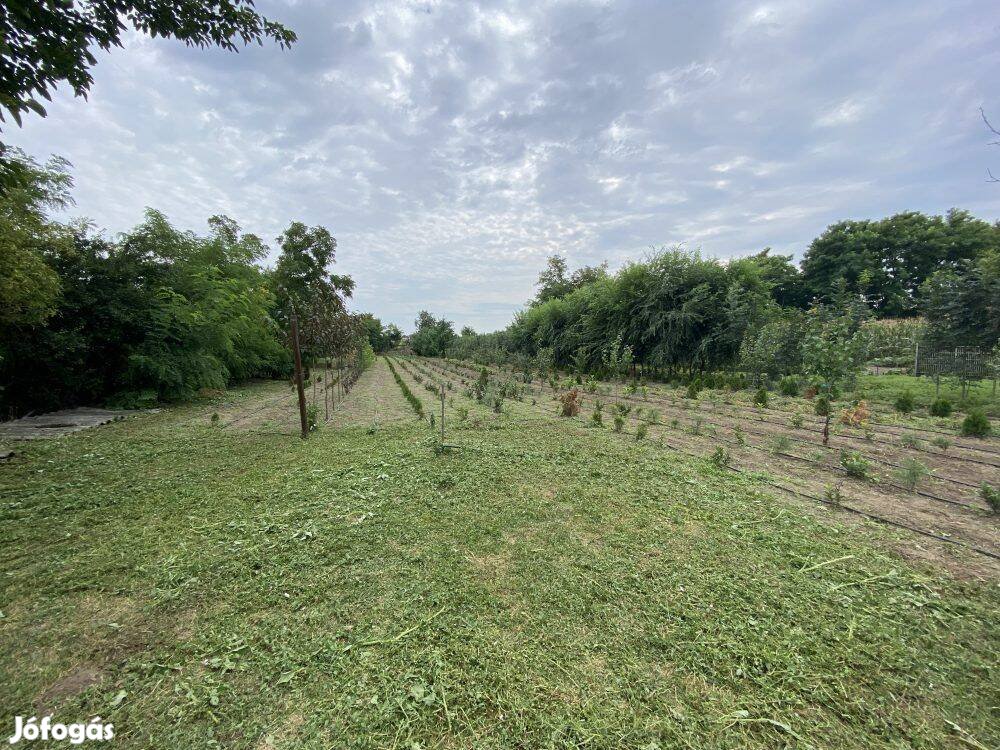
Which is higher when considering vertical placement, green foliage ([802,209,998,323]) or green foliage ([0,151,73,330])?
green foliage ([802,209,998,323])

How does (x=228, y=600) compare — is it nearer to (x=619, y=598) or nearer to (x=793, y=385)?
(x=619, y=598)

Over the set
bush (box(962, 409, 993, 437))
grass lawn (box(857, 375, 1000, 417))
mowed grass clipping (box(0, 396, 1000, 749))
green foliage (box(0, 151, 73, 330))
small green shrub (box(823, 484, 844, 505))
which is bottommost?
mowed grass clipping (box(0, 396, 1000, 749))

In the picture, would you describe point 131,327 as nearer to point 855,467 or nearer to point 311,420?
point 311,420

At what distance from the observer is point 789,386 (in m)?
12.2

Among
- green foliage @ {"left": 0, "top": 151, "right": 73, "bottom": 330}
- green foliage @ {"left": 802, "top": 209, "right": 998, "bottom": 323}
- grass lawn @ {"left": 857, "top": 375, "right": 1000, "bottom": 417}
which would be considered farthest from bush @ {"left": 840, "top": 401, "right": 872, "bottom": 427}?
green foliage @ {"left": 802, "top": 209, "right": 998, "bottom": 323}

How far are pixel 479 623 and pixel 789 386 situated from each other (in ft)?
45.2

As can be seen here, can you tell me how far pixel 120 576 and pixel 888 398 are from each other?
1671 cm

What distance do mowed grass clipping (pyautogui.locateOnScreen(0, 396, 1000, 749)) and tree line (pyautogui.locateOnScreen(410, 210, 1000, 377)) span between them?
5108 mm

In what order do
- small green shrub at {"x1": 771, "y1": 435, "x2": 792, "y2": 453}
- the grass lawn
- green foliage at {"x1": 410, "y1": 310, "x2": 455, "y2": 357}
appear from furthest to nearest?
green foliage at {"x1": 410, "y1": 310, "x2": 455, "y2": 357} → the grass lawn → small green shrub at {"x1": 771, "y1": 435, "x2": 792, "y2": 453}

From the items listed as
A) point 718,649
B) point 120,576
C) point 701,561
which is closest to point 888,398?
point 701,561

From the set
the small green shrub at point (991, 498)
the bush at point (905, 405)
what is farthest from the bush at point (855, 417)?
the small green shrub at point (991, 498)

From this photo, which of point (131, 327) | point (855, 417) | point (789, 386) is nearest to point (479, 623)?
point (855, 417)

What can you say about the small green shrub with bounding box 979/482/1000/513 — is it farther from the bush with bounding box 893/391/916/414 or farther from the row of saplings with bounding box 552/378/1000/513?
the bush with bounding box 893/391/916/414

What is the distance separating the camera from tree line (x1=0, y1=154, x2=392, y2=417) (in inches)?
295
